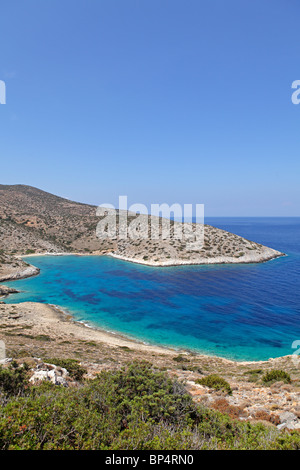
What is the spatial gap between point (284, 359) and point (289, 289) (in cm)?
3038

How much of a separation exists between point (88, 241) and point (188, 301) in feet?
215

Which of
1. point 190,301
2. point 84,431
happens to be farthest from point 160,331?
point 84,431

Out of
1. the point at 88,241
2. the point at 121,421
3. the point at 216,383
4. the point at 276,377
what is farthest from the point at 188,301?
the point at 88,241

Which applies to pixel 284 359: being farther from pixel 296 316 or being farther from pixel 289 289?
pixel 289 289

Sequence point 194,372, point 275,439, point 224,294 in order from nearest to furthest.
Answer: point 275,439, point 194,372, point 224,294

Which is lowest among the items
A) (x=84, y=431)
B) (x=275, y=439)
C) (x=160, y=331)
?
(x=160, y=331)

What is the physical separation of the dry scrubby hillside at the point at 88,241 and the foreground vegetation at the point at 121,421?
56386mm

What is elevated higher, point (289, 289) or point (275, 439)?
point (275, 439)

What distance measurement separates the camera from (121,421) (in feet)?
23.4

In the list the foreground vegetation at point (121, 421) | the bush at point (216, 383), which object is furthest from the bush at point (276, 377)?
the foreground vegetation at point (121, 421)

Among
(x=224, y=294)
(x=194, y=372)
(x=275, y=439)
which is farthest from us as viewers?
(x=224, y=294)

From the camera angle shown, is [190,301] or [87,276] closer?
[190,301]

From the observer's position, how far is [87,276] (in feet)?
190

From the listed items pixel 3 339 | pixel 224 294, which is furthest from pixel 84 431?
pixel 224 294
